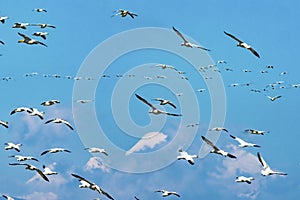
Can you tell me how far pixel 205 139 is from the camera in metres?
54.1

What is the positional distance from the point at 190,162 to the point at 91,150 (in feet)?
46.0

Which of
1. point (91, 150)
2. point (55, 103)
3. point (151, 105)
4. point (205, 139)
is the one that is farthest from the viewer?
point (91, 150)

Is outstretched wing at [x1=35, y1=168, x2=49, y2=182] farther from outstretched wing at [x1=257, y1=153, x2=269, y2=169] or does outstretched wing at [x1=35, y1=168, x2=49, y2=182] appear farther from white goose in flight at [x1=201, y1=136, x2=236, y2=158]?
outstretched wing at [x1=257, y1=153, x2=269, y2=169]

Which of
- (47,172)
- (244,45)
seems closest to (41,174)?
(47,172)

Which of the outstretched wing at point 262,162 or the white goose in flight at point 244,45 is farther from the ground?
the white goose in flight at point 244,45

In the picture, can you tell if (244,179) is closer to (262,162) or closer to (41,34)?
(262,162)

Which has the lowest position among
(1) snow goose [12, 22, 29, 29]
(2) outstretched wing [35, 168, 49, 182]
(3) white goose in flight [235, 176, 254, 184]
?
(2) outstretched wing [35, 168, 49, 182]

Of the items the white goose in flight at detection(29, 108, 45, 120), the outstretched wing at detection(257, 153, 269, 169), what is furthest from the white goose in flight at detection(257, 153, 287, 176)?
the white goose in flight at detection(29, 108, 45, 120)

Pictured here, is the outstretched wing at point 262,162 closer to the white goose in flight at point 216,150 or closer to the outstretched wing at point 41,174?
the white goose in flight at point 216,150

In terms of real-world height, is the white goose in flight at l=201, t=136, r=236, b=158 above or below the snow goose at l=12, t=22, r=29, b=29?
below

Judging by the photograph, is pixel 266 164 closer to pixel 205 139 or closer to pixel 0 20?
pixel 205 139

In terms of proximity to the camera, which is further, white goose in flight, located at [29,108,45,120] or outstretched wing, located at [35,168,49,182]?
white goose in flight, located at [29,108,45,120]

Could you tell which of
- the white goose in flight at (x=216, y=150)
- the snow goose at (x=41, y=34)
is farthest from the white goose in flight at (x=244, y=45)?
the snow goose at (x=41, y=34)

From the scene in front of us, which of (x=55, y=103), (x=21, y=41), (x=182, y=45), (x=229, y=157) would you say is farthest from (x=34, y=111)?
(x=229, y=157)
